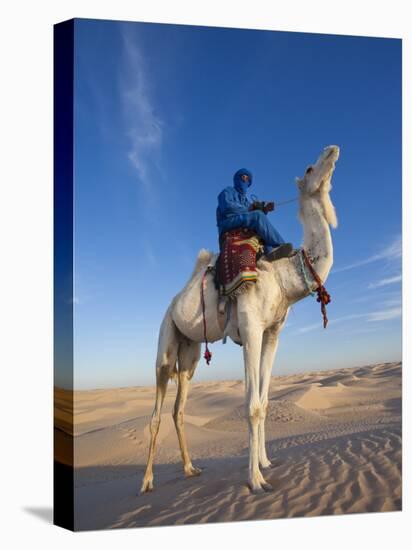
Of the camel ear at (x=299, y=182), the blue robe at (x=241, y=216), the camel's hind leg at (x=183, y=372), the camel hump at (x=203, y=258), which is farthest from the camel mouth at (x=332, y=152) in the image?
the camel's hind leg at (x=183, y=372)

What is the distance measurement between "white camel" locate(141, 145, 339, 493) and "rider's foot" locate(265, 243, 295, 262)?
0.05m

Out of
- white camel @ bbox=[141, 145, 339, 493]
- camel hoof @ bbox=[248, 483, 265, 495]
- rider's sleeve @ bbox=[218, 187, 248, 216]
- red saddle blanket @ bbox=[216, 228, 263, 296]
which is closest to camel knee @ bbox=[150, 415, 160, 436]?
white camel @ bbox=[141, 145, 339, 493]

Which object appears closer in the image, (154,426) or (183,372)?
(154,426)

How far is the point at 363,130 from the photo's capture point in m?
10.5

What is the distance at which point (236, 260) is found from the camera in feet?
29.5

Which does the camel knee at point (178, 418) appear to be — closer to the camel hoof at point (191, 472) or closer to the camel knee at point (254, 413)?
the camel hoof at point (191, 472)

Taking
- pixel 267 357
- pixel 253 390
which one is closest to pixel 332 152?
pixel 267 357

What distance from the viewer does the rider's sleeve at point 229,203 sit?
9195mm

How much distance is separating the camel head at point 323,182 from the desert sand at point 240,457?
284 cm

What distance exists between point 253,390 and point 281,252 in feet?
4.96

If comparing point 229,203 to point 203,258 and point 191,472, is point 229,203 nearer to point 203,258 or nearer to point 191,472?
point 203,258

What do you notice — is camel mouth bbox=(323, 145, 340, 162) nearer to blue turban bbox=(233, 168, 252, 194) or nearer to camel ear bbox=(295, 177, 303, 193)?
camel ear bbox=(295, 177, 303, 193)

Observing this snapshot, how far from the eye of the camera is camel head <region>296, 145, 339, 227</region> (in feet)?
29.5

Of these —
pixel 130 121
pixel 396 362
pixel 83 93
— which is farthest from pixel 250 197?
pixel 396 362
